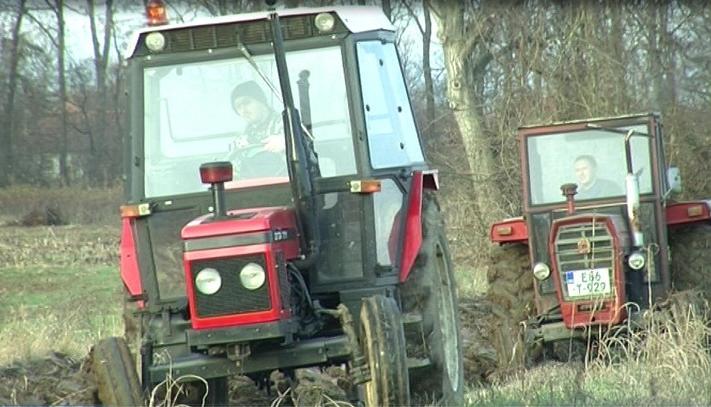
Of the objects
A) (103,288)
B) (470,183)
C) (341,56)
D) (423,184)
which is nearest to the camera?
(341,56)

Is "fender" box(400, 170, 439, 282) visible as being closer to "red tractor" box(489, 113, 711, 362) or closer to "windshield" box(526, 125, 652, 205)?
"red tractor" box(489, 113, 711, 362)

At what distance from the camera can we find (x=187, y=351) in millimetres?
7203

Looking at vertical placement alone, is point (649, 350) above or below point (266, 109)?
below

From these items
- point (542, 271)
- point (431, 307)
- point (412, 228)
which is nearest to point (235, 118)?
point (412, 228)

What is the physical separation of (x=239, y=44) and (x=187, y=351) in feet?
5.37

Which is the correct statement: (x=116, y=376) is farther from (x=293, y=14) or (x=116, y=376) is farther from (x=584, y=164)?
(x=584, y=164)

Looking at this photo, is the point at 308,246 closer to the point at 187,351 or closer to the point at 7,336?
the point at 187,351

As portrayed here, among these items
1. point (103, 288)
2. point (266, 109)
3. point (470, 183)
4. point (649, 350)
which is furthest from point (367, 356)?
point (470, 183)

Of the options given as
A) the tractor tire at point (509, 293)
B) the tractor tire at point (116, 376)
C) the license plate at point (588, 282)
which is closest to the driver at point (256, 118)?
the tractor tire at point (116, 376)

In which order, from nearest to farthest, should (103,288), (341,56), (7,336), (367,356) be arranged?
(367,356), (341,56), (7,336), (103,288)

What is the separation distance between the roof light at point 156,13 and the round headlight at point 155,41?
7 centimetres

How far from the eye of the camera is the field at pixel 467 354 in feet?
25.0

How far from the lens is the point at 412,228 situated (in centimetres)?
795

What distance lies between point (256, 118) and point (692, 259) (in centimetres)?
576
